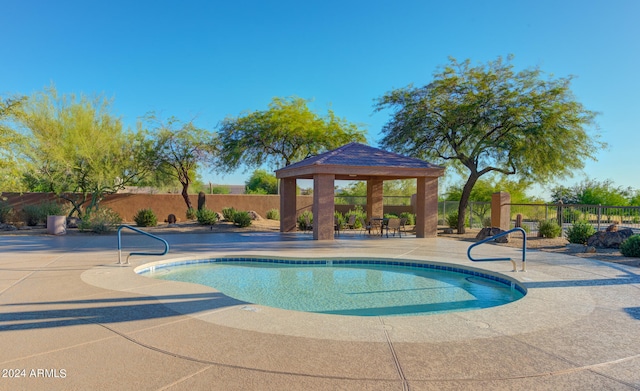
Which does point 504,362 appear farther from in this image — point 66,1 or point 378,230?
point 66,1

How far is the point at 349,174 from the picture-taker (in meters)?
15.8

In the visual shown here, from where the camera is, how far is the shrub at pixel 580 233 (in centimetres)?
1473

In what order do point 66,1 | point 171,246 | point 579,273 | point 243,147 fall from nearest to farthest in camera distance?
point 579,273 → point 171,246 → point 66,1 → point 243,147

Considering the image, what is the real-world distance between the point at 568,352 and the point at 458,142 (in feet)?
51.4

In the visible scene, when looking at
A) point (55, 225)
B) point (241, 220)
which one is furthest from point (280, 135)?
point (55, 225)

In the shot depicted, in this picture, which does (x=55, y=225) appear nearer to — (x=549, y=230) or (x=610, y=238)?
(x=549, y=230)

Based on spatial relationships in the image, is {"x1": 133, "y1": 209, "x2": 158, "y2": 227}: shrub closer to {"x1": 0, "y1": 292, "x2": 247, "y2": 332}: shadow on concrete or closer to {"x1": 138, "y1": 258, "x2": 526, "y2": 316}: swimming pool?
{"x1": 138, "y1": 258, "x2": 526, "y2": 316}: swimming pool

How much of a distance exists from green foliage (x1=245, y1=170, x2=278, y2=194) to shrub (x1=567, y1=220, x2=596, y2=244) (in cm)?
4150

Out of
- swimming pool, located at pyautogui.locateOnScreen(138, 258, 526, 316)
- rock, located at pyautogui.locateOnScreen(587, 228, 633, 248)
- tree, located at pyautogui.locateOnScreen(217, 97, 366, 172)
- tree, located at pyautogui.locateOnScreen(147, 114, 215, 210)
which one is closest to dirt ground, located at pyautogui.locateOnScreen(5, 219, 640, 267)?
rock, located at pyautogui.locateOnScreen(587, 228, 633, 248)

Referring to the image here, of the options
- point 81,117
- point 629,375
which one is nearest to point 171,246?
point 81,117

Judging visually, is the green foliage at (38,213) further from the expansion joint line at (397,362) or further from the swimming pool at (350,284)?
the expansion joint line at (397,362)

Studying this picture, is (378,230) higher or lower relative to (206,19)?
lower

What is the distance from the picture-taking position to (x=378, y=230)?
63.3 ft

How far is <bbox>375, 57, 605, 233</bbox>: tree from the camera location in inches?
658
